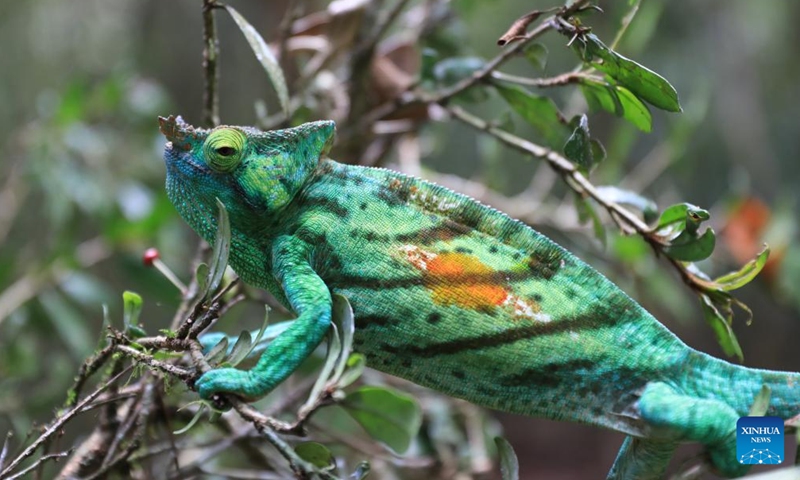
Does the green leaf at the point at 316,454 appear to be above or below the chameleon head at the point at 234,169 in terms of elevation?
below

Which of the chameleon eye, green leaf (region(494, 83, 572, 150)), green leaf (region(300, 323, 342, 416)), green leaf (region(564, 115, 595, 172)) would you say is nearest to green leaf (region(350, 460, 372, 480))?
green leaf (region(300, 323, 342, 416))

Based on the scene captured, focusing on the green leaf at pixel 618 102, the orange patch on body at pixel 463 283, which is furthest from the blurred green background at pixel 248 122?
the orange patch on body at pixel 463 283

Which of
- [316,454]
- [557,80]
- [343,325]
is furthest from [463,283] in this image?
[557,80]

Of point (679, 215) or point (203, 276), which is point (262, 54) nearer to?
point (203, 276)

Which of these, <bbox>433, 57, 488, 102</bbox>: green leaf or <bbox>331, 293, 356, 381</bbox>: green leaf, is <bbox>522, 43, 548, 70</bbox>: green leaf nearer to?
<bbox>433, 57, 488, 102</bbox>: green leaf

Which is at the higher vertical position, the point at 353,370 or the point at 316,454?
the point at 353,370

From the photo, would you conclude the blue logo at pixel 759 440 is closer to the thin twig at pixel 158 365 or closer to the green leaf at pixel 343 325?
the green leaf at pixel 343 325
